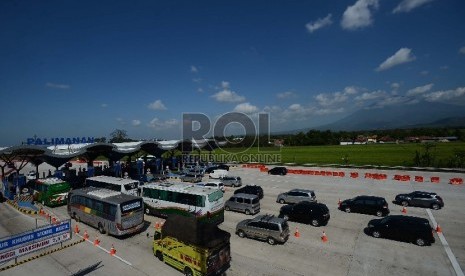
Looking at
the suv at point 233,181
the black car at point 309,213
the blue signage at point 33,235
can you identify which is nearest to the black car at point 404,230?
the black car at point 309,213

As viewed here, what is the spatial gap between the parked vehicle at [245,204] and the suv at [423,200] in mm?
13554

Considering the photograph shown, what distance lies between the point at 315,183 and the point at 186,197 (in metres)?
22.0

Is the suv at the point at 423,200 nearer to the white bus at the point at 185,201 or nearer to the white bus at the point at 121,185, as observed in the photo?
the white bus at the point at 185,201

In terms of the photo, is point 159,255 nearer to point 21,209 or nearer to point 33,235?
point 33,235

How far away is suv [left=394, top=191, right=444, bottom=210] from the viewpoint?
24.6 metres

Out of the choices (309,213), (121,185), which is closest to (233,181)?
(121,185)

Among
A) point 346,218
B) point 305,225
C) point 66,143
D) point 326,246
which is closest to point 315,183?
point 346,218

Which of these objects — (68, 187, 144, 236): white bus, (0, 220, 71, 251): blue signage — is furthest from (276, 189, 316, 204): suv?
(0, 220, 71, 251): blue signage

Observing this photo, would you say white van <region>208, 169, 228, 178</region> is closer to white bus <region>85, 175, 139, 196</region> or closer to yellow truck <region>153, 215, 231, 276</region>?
white bus <region>85, 175, 139, 196</region>

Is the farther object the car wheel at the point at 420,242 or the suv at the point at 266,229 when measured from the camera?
the suv at the point at 266,229

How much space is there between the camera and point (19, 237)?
540 inches

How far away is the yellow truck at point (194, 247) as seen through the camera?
13062 millimetres

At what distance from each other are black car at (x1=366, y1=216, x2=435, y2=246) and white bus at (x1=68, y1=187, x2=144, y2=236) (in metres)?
15.7

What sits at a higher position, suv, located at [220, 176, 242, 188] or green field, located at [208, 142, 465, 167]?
green field, located at [208, 142, 465, 167]
